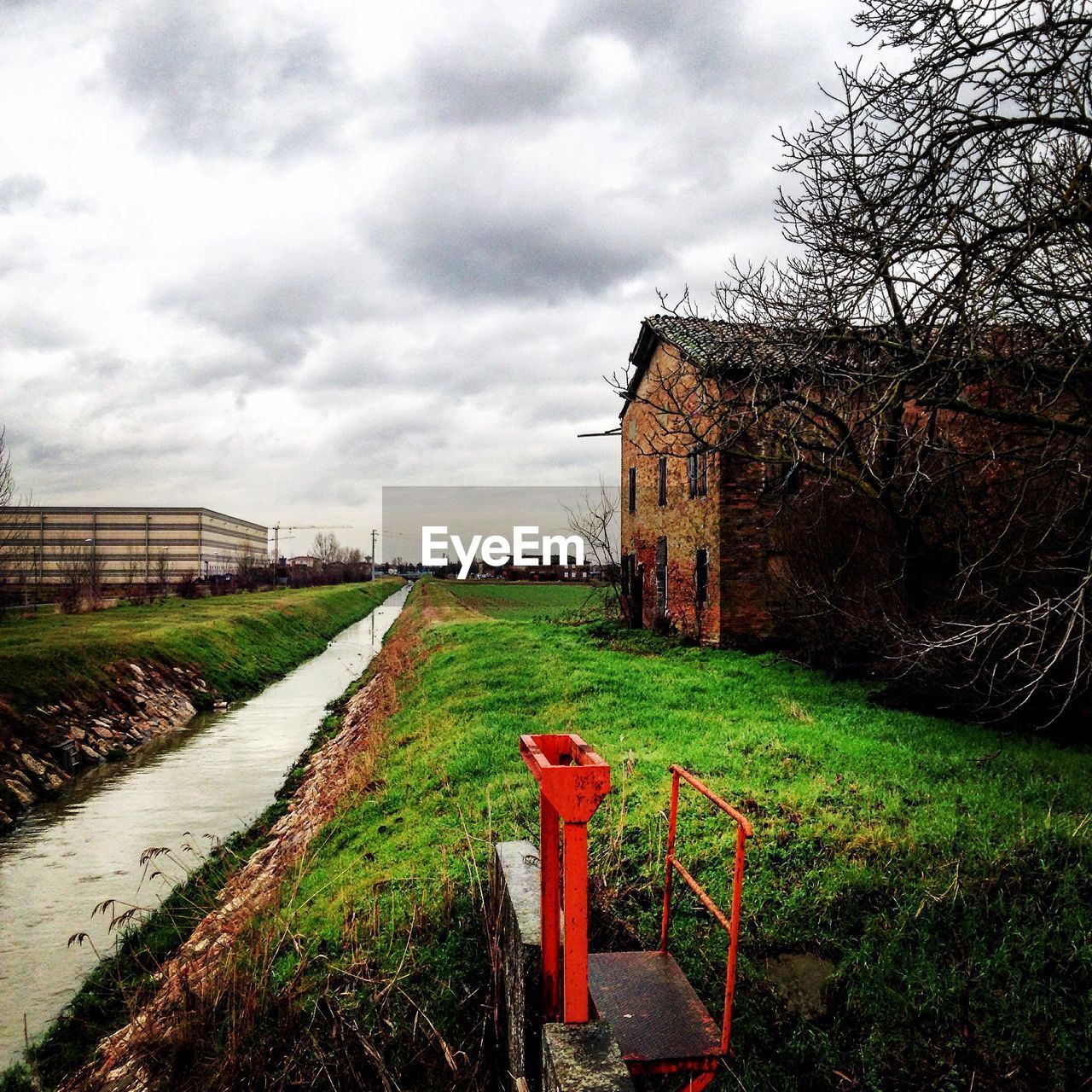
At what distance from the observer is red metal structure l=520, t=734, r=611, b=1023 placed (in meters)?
3.50

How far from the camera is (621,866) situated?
6.15 metres

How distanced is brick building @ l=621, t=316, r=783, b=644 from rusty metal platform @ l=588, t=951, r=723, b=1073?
9975 mm

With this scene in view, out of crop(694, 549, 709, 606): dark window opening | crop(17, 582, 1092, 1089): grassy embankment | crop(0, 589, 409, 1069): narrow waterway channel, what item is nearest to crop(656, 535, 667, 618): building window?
crop(694, 549, 709, 606): dark window opening

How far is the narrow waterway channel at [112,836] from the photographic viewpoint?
7.25 m

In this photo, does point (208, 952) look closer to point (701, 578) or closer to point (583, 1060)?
point (583, 1060)

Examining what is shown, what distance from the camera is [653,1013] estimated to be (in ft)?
14.5

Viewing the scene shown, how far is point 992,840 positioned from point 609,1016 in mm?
3643

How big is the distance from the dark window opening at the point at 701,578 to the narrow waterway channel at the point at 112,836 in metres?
8.94

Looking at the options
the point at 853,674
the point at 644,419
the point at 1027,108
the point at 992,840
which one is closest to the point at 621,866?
the point at 992,840

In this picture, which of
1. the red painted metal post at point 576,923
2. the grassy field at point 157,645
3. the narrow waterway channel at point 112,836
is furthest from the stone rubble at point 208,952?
the grassy field at point 157,645

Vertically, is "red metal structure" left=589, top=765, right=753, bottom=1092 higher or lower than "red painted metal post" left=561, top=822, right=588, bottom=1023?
lower

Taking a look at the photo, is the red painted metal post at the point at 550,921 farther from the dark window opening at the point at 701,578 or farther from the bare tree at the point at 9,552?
the bare tree at the point at 9,552

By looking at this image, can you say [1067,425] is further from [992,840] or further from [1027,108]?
[992,840]

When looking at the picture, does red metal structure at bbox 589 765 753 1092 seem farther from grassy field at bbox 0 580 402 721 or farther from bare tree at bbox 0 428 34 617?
bare tree at bbox 0 428 34 617
